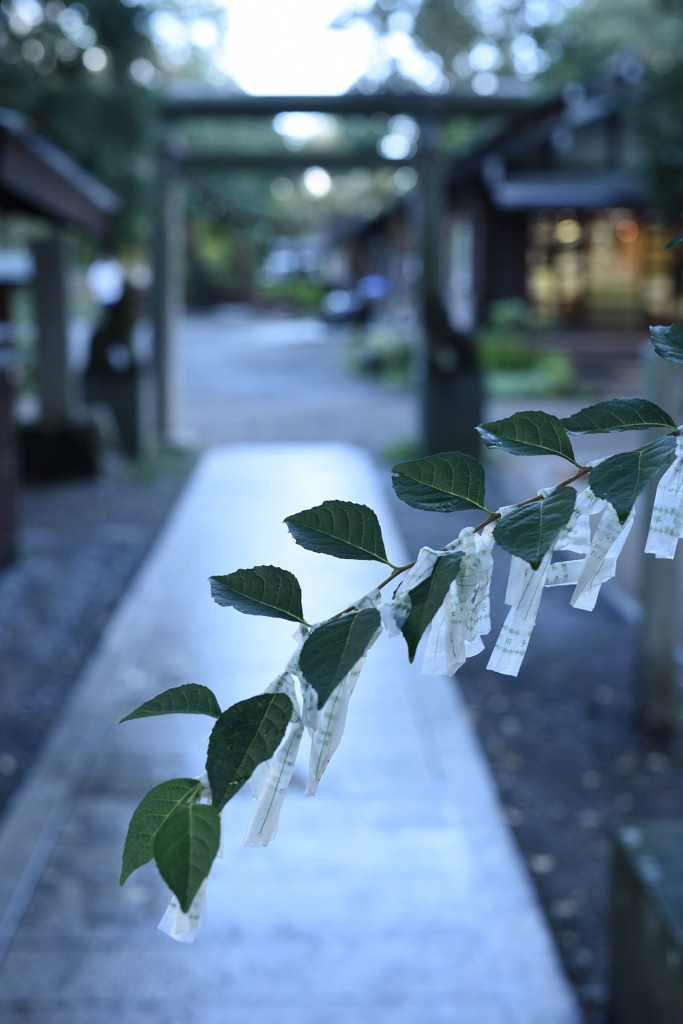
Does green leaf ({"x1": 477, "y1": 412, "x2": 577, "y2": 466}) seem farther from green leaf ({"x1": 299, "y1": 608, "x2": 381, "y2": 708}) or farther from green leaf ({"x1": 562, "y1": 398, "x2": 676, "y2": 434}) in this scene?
green leaf ({"x1": 299, "y1": 608, "x2": 381, "y2": 708})

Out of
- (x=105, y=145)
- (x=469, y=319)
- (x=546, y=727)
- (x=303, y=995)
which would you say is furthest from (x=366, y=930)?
(x=469, y=319)

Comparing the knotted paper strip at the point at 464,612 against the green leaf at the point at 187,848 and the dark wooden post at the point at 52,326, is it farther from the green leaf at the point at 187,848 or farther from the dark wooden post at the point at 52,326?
the dark wooden post at the point at 52,326

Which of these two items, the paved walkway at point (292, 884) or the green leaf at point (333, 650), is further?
the paved walkway at point (292, 884)

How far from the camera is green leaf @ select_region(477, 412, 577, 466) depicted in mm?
655

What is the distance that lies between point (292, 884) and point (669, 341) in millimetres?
2576

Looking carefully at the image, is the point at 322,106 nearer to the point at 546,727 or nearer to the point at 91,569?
the point at 91,569

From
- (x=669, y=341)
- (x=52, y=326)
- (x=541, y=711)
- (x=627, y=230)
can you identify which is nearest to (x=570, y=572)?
(x=669, y=341)

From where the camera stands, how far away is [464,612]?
70 cm

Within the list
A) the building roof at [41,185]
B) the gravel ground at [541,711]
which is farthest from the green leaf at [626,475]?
the building roof at [41,185]

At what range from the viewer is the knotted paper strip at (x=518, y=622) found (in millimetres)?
671

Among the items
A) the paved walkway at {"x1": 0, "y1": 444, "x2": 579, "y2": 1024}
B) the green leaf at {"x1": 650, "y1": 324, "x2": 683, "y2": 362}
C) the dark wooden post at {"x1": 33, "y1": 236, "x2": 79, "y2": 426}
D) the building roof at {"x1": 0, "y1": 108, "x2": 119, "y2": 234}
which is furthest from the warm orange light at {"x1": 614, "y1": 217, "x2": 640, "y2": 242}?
the green leaf at {"x1": 650, "y1": 324, "x2": 683, "y2": 362}

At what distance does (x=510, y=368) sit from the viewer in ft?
53.4

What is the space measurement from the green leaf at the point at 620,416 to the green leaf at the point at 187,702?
0.27 metres

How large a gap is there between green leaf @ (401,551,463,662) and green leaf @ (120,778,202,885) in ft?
0.49
